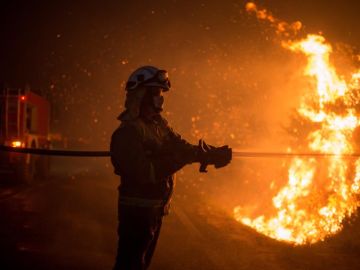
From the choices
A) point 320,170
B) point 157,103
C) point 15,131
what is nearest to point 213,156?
point 157,103

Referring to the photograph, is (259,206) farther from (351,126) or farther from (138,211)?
(138,211)

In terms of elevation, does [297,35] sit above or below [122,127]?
above

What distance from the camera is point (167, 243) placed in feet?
22.6

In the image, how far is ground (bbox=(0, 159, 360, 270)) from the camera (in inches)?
224

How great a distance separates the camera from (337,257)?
6.14m

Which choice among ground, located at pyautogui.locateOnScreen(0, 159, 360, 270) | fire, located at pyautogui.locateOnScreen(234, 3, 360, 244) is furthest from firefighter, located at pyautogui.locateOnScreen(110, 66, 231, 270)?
fire, located at pyautogui.locateOnScreen(234, 3, 360, 244)

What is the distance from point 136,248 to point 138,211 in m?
0.29

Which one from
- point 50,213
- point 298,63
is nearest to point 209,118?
point 298,63

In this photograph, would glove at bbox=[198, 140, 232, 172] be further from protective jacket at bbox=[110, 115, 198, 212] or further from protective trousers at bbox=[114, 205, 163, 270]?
protective trousers at bbox=[114, 205, 163, 270]

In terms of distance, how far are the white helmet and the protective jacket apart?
0.96ft

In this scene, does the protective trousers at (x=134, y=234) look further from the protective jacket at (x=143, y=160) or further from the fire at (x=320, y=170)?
the fire at (x=320, y=170)

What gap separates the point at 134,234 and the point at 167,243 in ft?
12.0

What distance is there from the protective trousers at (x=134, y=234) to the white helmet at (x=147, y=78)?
1.00m

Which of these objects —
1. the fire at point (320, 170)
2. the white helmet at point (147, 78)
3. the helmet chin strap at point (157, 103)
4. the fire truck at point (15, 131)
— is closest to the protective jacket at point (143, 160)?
the helmet chin strap at point (157, 103)
